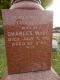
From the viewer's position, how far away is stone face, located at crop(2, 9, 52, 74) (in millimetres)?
5492

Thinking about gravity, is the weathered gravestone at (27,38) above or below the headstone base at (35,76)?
above

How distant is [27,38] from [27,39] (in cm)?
2

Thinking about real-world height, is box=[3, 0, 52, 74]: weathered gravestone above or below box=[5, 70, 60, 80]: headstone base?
above

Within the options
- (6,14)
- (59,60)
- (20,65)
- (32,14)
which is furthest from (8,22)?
(59,60)

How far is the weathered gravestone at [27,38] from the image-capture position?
5.49m

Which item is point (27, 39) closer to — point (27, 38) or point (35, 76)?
point (27, 38)

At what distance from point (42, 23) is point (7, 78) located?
1434mm

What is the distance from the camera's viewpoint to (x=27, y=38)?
564 centimetres

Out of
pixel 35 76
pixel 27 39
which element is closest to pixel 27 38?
pixel 27 39

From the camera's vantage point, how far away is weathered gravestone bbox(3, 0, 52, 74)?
5492mm

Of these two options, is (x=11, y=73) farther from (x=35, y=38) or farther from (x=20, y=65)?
(x=35, y=38)

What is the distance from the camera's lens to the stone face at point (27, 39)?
18.0 feet

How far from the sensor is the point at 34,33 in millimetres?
5637

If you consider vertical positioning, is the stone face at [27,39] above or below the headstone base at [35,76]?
above
